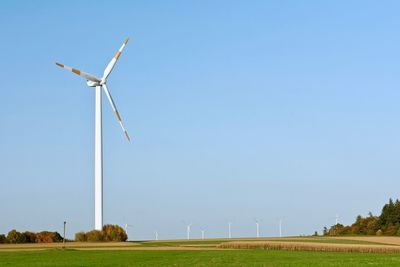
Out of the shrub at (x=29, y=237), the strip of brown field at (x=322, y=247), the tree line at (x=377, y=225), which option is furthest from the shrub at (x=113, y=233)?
the tree line at (x=377, y=225)

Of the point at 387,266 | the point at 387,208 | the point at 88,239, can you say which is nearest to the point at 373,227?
the point at 387,208

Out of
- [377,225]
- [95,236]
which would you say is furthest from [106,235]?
[377,225]

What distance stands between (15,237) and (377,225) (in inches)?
2851

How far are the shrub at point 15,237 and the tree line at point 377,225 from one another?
2588 inches

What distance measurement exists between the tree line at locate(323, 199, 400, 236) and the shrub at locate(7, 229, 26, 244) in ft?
216

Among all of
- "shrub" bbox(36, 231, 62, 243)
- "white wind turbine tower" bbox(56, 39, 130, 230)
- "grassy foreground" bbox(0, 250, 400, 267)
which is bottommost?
"grassy foreground" bbox(0, 250, 400, 267)

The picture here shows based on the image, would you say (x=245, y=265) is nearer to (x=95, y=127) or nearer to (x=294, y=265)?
(x=294, y=265)

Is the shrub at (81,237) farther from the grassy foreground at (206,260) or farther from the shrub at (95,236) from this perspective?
the grassy foreground at (206,260)

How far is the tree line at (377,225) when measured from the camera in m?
137

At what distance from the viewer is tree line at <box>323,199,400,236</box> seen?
136962mm

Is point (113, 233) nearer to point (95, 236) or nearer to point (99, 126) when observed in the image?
point (95, 236)

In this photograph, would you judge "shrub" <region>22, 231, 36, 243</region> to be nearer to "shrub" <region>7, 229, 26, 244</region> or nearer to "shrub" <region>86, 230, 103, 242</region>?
"shrub" <region>7, 229, 26, 244</region>

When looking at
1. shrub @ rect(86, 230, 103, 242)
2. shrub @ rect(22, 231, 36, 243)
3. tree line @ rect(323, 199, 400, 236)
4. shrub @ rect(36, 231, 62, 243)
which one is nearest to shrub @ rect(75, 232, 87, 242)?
shrub @ rect(86, 230, 103, 242)

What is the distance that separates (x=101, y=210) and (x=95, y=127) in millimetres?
12306
